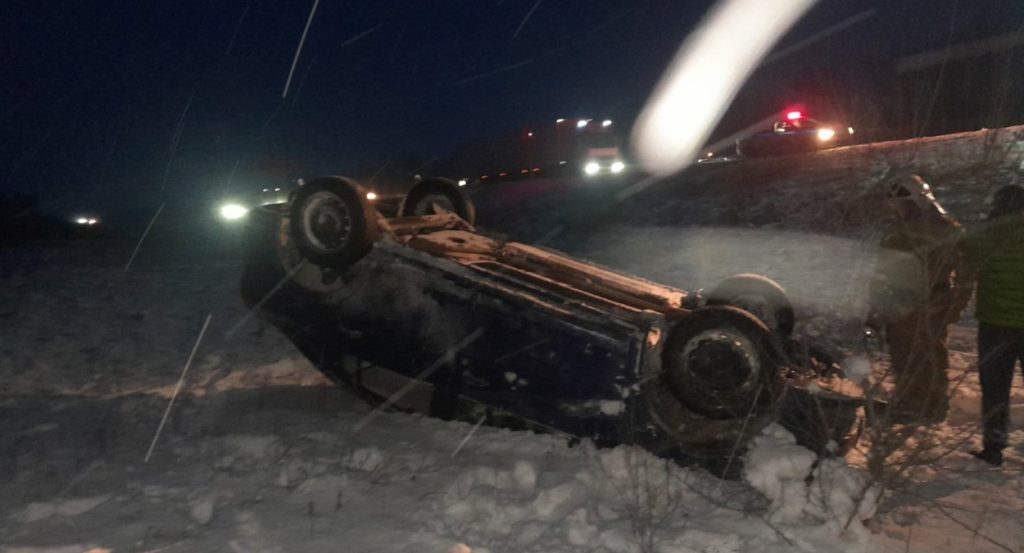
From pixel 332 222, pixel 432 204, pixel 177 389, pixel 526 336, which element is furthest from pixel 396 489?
pixel 432 204

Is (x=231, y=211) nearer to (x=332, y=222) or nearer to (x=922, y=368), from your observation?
(x=332, y=222)

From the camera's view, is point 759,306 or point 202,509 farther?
point 759,306

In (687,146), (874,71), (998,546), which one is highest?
(874,71)

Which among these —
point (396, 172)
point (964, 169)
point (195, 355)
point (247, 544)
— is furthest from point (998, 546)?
point (396, 172)

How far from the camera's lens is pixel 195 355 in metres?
7.16

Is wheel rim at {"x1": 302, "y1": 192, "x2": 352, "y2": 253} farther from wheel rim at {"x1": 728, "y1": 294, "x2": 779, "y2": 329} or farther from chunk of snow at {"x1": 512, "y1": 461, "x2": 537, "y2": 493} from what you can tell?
wheel rim at {"x1": 728, "y1": 294, "x2": 779, "y2": 329}

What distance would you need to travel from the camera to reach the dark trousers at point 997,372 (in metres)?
4.35

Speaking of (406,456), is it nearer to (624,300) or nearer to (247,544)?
(247,544)

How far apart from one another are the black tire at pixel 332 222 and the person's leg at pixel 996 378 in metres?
3.78

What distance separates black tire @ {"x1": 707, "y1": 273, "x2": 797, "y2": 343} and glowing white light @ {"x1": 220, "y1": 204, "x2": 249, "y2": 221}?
58.2 feet

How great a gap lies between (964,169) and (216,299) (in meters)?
13.1

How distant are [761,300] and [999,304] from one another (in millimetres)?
1351

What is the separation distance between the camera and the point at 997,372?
4.44 meters

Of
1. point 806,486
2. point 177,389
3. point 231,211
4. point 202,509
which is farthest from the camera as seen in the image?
point 231,211
